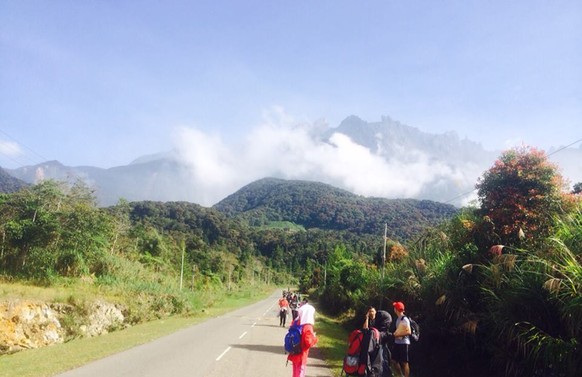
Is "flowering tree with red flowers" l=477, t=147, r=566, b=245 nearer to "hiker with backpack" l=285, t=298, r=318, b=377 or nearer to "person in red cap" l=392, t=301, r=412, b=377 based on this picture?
"person in red cap" l=392, t=301, r=412, b=377

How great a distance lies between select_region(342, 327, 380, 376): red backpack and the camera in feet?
26.0

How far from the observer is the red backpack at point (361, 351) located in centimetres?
793

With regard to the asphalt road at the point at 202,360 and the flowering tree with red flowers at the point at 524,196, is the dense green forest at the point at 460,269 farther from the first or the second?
the asphalt road at the point at 202,360

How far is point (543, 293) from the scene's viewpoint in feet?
22.8

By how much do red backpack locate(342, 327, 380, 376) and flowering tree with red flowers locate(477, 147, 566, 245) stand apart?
13.9 ft

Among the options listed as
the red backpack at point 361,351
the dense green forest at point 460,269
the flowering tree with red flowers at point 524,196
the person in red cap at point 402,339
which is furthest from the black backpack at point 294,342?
the flowering tree with red flowers at point 524,196

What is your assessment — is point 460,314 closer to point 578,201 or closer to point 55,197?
point 578,201

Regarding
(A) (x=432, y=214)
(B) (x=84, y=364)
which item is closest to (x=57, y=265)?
(B) (x=84, y=364)

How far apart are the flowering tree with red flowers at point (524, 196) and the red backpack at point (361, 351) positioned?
167 inches

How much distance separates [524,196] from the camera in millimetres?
10617

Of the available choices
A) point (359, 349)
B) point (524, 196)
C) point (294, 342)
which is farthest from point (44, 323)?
point (524, 196)

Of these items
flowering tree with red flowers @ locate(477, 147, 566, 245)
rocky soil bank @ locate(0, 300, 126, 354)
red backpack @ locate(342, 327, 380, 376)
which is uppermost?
flowering tree with red flowers @ locate(477, 147, 566, 245)

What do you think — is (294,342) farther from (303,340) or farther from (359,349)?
(359,349)

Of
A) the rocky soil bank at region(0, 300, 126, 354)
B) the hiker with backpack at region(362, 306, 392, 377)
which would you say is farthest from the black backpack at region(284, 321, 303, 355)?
the rocky soil bank at region(0, 300, 126, 354)
